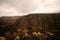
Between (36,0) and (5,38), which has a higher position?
(36,0)

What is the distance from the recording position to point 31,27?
526cm

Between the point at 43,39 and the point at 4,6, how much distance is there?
6.82 feet

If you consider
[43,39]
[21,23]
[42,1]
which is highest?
[42,1]

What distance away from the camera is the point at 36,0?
5727 mm

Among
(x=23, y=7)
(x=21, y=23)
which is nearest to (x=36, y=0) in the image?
(x=23, y=7)

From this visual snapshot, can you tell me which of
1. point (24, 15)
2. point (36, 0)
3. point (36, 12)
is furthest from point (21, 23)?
point (36, 0)

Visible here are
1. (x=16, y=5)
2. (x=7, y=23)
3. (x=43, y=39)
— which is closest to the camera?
(x=43, y=39)

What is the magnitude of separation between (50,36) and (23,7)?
5.29 feet

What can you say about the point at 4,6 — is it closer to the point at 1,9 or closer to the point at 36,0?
the point at 1,9

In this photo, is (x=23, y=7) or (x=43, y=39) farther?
(x=23, y=7)

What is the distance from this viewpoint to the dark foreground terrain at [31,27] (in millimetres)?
5125

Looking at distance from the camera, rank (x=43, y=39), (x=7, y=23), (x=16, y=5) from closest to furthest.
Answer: (x=43, y=39) < (x=7, y=23) < (x=16, y=5)

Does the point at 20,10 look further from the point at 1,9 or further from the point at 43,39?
the point at 43,39

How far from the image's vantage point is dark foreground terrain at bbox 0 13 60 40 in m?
5.12
